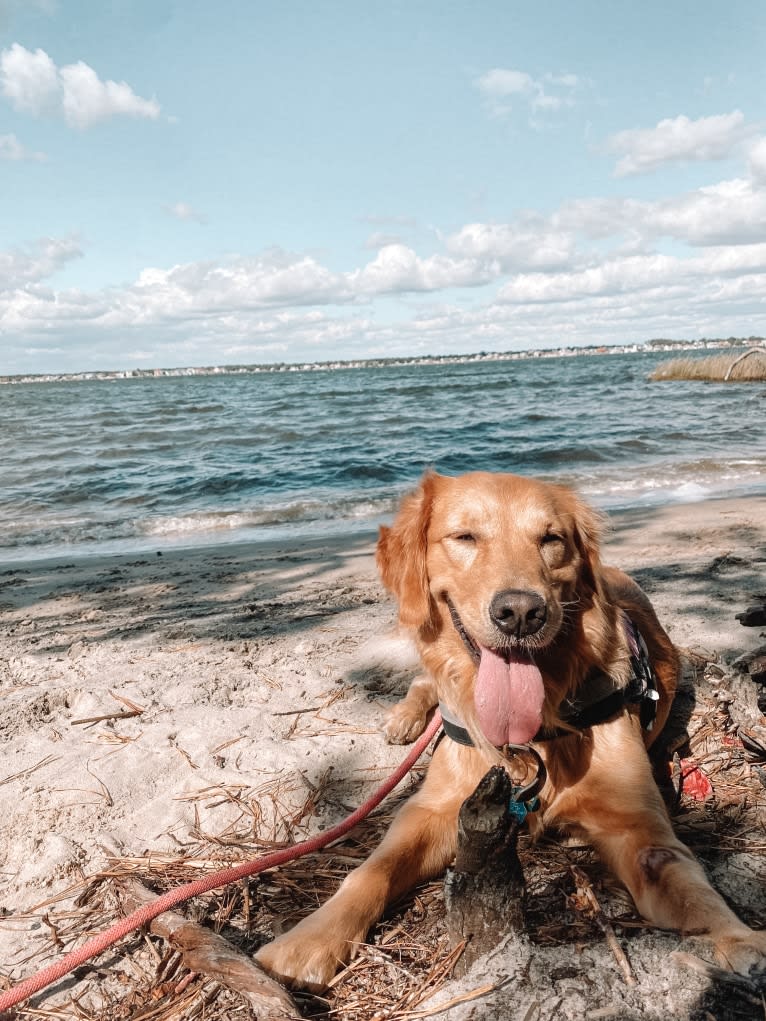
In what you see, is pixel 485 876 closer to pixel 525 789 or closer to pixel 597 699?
pixel 525 789

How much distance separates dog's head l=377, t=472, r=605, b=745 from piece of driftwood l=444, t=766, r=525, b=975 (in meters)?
0.71

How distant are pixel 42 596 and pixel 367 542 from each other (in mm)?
3526

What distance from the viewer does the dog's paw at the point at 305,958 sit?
6.67ft

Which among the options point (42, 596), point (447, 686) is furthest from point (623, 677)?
point (42, 596)

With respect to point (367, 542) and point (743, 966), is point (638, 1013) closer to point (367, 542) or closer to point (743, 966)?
point (743, 966)

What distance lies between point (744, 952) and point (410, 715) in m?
1.87

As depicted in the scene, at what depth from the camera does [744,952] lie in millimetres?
1837

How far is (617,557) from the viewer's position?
649 cm

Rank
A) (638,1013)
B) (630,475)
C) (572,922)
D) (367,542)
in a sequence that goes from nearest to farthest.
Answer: (638,1013)
(572,922)
(367,542)
(630,475)

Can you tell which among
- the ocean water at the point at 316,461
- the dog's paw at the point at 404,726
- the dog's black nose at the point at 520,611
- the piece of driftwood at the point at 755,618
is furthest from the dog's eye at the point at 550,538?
the ocean water at the point at 316,461

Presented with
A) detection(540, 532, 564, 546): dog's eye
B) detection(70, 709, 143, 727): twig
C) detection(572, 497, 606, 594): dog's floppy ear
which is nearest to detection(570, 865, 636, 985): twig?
detection(572, 497, 606, 594): dog's floppy ear

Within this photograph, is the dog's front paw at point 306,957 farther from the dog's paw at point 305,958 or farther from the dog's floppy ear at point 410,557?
the dog's floppy ear at point 410,557

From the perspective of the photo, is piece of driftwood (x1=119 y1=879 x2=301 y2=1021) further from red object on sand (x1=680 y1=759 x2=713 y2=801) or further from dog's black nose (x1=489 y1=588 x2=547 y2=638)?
red object on sand (x1=680 y1=759 x2=713 y2=801)

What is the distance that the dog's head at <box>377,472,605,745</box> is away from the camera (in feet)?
8.48
